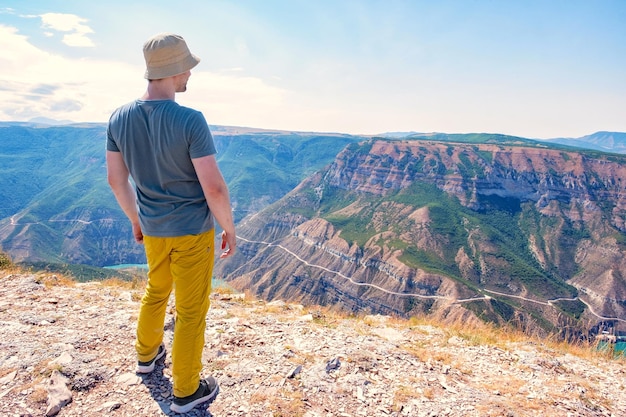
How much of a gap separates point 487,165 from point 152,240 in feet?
611

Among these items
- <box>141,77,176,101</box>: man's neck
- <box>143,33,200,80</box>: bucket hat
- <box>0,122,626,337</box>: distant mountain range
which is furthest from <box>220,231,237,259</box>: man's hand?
<box>0,122,626,337</box>: distant mountain range

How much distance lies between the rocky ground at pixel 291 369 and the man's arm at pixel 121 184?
1987 mm

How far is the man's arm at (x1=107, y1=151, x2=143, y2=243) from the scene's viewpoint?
13.1ft

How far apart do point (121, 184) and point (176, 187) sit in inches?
36.6

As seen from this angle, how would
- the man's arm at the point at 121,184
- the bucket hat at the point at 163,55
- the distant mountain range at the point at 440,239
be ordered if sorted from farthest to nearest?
the distant mountain range at the point at 440,239 < the man's arm at the point at 121,184 < the bucket hat at the point at 163,55

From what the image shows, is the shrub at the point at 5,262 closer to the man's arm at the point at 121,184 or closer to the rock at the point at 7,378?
the rock at the point at 7,378

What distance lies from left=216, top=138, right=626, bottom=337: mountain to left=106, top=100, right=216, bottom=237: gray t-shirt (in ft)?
281

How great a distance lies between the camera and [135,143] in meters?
3.63

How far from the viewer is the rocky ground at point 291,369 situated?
4.20 meters

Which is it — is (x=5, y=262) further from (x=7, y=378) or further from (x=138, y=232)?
(x=138, y=232)

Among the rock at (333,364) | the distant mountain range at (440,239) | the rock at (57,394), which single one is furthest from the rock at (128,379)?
the distant mountain range at (440,239)

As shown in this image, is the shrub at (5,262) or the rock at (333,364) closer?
the rock at (333,364)

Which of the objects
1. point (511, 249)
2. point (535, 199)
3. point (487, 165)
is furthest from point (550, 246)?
point (487, 165)

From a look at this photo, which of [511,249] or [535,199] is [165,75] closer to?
[511,249]
